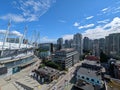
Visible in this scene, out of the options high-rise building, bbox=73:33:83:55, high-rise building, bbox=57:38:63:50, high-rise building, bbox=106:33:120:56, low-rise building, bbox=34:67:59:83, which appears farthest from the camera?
high-rise building, bbox=57:38:63:50

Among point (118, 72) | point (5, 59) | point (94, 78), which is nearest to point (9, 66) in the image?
point (5, 59)

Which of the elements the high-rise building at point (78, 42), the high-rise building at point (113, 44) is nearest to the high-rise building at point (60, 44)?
the high-rise building at point (78, 42)

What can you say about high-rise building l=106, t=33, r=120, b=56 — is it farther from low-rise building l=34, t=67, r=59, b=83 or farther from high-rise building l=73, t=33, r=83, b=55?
low-rise building l=34, t=67, r=59, b=83

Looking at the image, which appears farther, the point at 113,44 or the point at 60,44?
the point at 60,44

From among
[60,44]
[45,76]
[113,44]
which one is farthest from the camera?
[60,44]

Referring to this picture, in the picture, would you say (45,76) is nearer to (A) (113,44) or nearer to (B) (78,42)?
(B) (78,42)

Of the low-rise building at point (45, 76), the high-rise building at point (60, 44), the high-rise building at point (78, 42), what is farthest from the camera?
the high-rise building at point (60, 44)

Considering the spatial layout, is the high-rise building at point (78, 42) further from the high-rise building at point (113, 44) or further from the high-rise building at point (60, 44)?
the high-rise building at point (60, 44)

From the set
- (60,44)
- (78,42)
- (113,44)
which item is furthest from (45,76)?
(60,44)

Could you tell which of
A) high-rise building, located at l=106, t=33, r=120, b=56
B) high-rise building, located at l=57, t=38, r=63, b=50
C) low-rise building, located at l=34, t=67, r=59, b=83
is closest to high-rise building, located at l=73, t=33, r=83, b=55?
high-rise building, located at l=106, t=33, r=120, b=56

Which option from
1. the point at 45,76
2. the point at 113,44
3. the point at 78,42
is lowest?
the point at 45,76

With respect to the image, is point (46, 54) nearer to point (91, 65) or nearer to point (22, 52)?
point (22, 52)
